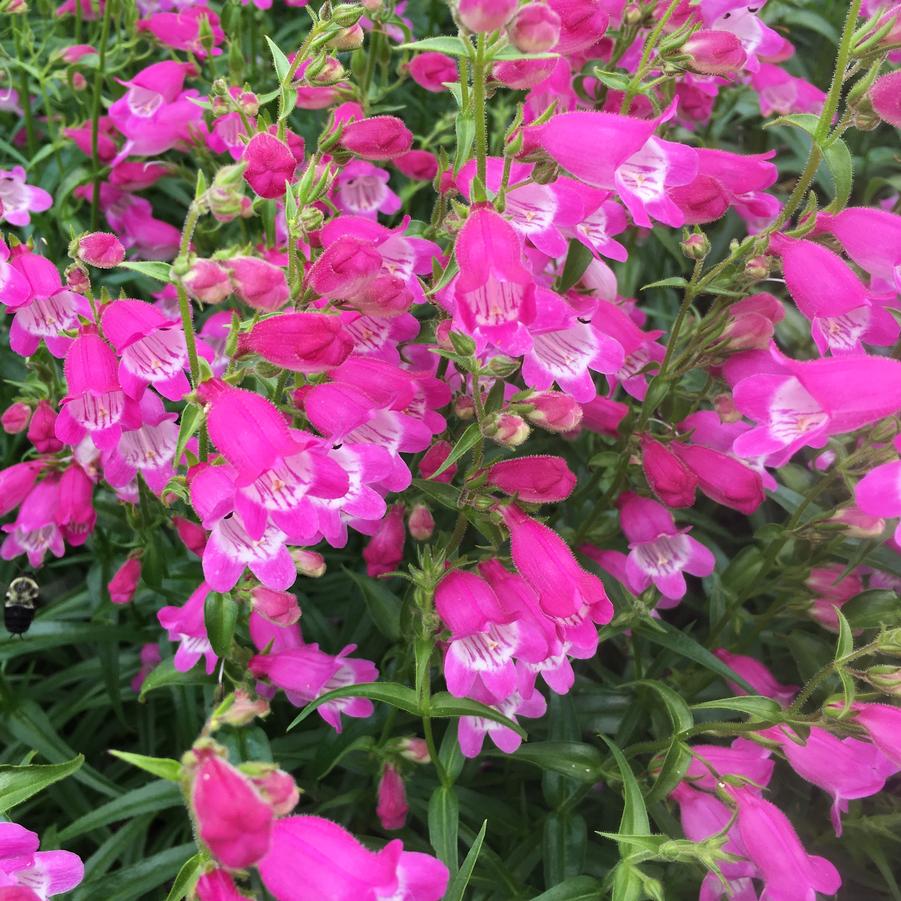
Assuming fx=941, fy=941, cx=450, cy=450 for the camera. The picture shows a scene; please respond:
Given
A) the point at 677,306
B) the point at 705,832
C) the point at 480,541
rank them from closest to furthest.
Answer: the point at 705,832 → the point at 480,541 → the point at 677,306

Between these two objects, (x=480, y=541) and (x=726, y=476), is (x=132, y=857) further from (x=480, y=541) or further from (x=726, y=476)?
(x=726, y=476)

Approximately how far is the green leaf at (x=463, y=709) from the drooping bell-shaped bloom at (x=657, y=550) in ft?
2.38

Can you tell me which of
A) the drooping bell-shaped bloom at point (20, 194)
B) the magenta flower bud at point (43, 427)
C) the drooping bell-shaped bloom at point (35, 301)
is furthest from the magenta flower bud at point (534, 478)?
the drooping bell-shaped bloom at point (20, 194)

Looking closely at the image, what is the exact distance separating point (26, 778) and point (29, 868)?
0.19 metres

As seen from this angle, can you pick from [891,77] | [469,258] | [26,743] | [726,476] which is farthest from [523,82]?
[26,743]

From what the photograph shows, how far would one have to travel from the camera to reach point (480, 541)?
123 inches

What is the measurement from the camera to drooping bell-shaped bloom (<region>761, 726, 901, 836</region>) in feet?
7.40

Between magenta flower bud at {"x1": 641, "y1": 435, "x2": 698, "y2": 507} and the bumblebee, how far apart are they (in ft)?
5.94

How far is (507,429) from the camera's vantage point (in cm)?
204

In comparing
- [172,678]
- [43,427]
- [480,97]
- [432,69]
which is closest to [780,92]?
[432,69]

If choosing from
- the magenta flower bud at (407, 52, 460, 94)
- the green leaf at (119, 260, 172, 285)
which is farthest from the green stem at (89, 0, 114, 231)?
the green leaf at (119, 260, 172, 285)

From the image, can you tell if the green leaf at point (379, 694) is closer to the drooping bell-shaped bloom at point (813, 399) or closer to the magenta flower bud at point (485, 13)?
the drooping bell-shaped bloom at point (813, 399)

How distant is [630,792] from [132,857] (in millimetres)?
1654

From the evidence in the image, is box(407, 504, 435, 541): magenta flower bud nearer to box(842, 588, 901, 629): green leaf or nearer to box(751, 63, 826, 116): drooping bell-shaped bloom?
box(842, 588, 901, 629): green leaf
